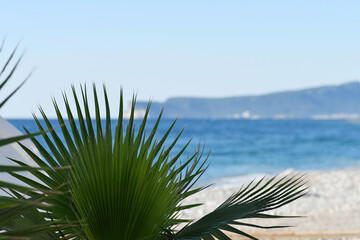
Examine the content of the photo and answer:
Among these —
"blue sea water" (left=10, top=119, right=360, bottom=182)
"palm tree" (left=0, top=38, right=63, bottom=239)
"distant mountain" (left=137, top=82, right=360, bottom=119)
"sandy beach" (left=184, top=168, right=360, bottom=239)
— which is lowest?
"palm tree" (left=0, top=38, right=63, bottom=239)

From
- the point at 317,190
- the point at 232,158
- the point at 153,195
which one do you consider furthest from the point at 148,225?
the point at 232,158

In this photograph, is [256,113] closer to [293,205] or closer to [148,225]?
[293,205]

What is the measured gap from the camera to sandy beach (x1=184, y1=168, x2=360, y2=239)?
7334 millimetres

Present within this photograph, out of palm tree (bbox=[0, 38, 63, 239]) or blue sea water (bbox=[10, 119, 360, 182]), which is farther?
blue sea water (bbox=[10, 119, 360, 182])

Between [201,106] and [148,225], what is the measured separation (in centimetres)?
11377

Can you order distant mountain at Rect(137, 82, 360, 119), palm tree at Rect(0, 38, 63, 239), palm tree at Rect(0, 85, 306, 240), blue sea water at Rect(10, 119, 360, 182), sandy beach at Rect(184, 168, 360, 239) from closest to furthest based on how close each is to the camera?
palm tree at Rect(0, 38, 63, 239) → palm tree at Rect(0, 85, 306, 240) → sandy beach at Rect(184, 168, 360, 239) → blue sea water at Rect(10, 119, 360, 182) → distant mountain at Rect(137, 82, 360, 119)

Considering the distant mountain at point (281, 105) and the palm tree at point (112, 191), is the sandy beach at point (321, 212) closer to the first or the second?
the palm tree at point (112, 191)

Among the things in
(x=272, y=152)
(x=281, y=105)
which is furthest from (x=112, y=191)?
(x=281, y=105)

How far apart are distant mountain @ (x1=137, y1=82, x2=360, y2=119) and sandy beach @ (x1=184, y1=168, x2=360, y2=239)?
9082cm

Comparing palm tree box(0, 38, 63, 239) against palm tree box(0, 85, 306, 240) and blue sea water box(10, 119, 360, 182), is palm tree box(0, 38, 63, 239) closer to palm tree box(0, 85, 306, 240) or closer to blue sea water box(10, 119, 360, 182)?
palm tree box(0, 85, 306, 240)

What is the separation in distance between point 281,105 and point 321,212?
11507 centimetres

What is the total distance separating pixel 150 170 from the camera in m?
2.10

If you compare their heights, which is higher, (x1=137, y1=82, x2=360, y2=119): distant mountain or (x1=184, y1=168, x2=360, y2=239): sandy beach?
(x1=137, y1=82, x2=360, y2=119): distant mountain

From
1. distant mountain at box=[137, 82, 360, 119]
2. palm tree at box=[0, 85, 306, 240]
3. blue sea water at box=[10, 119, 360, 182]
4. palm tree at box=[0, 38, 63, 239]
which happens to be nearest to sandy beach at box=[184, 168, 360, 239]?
palm tree at box=[0, 85, 306, 240]
